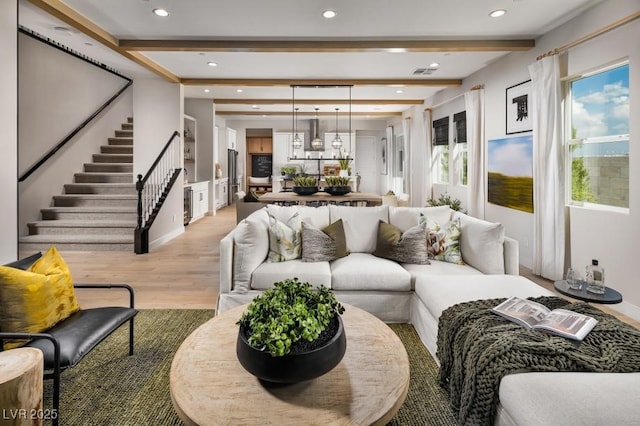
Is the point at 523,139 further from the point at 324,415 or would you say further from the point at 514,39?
the point at 324,415

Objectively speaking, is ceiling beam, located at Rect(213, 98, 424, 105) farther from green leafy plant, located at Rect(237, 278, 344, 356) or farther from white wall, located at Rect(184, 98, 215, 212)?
green leafy plant, located at Rect(237, 278, 344, 356)

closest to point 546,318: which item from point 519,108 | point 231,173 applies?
point 519,108

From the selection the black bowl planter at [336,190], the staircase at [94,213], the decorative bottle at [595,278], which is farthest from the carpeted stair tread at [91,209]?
the decorative bottle at [595,278]

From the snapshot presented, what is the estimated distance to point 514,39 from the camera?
481 centimetres

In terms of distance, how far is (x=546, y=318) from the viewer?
1921 millimetres

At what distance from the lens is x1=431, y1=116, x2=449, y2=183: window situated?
8.02m

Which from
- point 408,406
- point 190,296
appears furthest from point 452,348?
point 190,296

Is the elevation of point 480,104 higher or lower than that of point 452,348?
higher

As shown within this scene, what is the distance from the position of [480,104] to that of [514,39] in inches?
54.9

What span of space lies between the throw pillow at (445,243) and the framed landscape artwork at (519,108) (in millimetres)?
2365

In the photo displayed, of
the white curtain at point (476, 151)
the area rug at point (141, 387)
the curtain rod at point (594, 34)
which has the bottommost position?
the area rug at point (141, 387)

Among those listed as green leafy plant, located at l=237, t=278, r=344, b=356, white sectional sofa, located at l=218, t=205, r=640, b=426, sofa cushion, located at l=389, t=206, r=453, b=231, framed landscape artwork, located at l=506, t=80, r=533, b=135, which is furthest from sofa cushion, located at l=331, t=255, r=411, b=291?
framed landscape artwork, located at l=506, t=80, r=533, b=135

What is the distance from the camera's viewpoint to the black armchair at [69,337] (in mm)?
1724

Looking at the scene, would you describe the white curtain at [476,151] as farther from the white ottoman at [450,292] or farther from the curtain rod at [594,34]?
the white ottoman at [450,292]
